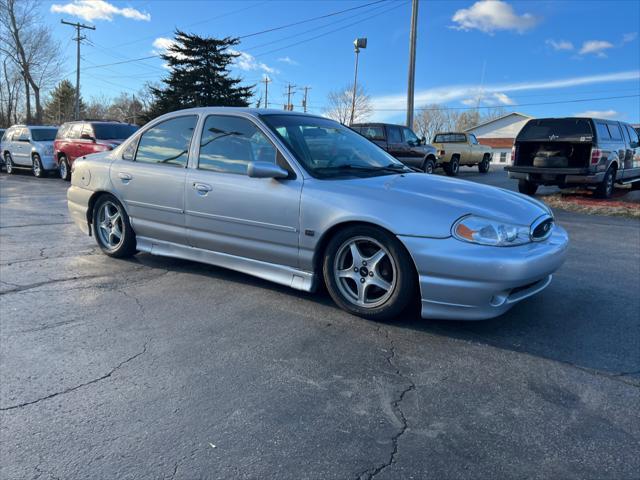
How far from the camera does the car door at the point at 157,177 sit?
458cm

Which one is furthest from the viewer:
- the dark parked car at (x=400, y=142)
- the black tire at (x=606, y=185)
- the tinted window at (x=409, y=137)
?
the tinted window at (x=409, y=137)

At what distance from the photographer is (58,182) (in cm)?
1533

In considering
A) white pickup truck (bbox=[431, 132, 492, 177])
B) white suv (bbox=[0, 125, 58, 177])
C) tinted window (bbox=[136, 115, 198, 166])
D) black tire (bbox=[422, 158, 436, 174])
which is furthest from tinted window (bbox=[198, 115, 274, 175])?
white pickup truck (bbox=[431, 132, 492, 177])

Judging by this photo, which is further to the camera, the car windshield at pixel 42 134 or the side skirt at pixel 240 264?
the car windshield at pixel 42 134

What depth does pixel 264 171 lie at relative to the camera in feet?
12.2

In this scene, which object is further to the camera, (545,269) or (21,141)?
(21,141)

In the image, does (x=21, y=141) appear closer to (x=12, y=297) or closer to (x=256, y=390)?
(x=12, y=297)

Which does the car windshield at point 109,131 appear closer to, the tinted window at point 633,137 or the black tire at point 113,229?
the black tire at point 113,229

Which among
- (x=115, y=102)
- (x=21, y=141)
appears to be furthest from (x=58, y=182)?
(x=115, y=102)

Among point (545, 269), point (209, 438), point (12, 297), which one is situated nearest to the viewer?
point (209, 438)

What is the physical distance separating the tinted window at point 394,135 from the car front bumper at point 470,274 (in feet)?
42.0

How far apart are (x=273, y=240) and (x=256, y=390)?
1.50 m

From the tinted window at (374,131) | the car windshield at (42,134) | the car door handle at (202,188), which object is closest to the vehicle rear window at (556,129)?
the tinted window at (374,131)

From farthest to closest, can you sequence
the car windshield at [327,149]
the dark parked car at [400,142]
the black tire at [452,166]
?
the black tire at [452,166] → the dark parked car at [400,142] → the car windshield at [327,149]
